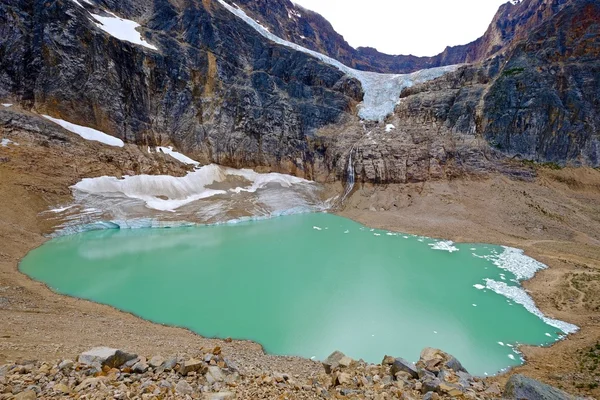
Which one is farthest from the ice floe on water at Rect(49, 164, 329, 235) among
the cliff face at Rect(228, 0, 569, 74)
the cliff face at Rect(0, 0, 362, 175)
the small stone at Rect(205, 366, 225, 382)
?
the cliff face at Rect(228, 0, 569, 74)

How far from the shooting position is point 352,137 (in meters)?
45.5

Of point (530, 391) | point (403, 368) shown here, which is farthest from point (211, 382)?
point (530, 391)

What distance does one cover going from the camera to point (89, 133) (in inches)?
1276

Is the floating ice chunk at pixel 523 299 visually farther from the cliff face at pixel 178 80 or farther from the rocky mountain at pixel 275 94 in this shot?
the cliff face at pixel 178 80

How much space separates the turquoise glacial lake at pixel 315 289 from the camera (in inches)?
408

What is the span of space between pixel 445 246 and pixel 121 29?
152 feet

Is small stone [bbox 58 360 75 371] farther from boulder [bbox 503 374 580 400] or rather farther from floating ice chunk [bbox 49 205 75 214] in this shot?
floating ice chunk [bbox 49 205 75 214]

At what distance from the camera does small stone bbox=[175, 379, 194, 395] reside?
4.37 metres

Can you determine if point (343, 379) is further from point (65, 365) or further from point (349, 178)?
point (349, 178)

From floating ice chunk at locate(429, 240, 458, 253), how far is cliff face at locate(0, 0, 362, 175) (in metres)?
23.6

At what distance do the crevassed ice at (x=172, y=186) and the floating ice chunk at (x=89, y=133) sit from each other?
20.1 feet

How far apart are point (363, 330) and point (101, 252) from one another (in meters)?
16.8

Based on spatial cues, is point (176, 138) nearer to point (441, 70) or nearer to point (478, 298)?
point (478, 298)

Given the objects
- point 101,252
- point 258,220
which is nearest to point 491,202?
point 258,220
